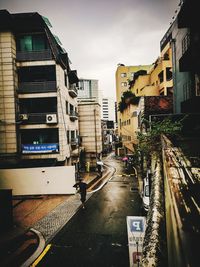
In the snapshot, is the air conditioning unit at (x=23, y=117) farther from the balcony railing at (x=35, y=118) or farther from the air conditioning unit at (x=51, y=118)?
the air conditioning unit at (x=51, y=118)

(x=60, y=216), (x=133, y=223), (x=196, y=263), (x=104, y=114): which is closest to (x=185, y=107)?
(x=133, y=223)

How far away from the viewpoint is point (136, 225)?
18.2 ft

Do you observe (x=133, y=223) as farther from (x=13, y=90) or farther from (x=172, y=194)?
(x=13, y=90)

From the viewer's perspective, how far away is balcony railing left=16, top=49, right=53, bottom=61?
67.1ft

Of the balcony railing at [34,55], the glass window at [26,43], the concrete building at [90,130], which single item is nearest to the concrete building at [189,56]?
the balcony railing at [34,55]

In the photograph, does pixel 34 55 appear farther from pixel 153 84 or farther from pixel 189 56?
pixel 153 84

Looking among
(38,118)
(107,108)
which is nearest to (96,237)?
(38,118)

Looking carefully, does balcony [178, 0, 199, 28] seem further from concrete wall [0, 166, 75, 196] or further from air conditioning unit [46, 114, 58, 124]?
concrete wall [0, 166, 75, 196]

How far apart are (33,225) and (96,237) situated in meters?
4.17

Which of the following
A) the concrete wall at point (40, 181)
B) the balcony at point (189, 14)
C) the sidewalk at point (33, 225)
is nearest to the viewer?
the sidewalk at point (33, 225)

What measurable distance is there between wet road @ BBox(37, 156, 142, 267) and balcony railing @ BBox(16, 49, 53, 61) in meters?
15.5

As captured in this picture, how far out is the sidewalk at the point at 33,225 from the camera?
27.2 feet

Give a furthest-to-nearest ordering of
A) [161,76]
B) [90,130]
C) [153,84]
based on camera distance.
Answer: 1. [153,84]
2. [90,130]
3. [161,76]

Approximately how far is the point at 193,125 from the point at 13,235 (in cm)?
1344
